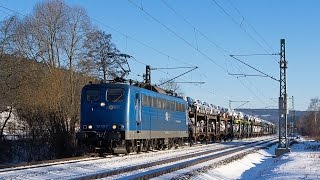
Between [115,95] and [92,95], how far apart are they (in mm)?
1209

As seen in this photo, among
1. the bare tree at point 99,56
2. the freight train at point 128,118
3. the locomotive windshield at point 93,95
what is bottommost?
the freight train at point 128,118

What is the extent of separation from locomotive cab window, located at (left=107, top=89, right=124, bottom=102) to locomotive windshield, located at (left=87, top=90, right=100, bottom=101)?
563mm

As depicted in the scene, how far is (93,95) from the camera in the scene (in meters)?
26.1

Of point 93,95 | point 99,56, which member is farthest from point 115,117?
point 99,56

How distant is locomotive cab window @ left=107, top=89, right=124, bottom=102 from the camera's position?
1014 inches

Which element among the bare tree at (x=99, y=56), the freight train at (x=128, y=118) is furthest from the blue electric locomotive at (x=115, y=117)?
the bare tree at (x=99, y=56)

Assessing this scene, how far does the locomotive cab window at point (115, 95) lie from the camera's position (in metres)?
25.8

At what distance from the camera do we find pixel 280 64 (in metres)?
35.2

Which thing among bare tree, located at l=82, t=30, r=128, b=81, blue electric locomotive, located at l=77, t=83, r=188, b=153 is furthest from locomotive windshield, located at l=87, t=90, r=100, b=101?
bare tree, located at l=82, t=30, r=128, b=81

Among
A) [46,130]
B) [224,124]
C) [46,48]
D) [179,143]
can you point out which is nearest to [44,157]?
[46,130]

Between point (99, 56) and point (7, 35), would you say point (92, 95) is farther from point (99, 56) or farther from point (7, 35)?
point (99, 56)

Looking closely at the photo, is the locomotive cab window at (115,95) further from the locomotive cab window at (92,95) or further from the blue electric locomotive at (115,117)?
the locomotive cab window at (92,95)

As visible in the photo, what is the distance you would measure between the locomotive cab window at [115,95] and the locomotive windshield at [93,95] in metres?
0.56

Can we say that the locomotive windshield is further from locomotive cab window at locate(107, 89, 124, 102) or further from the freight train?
locomotive cab window at locate(107, 89, 124, 102)
